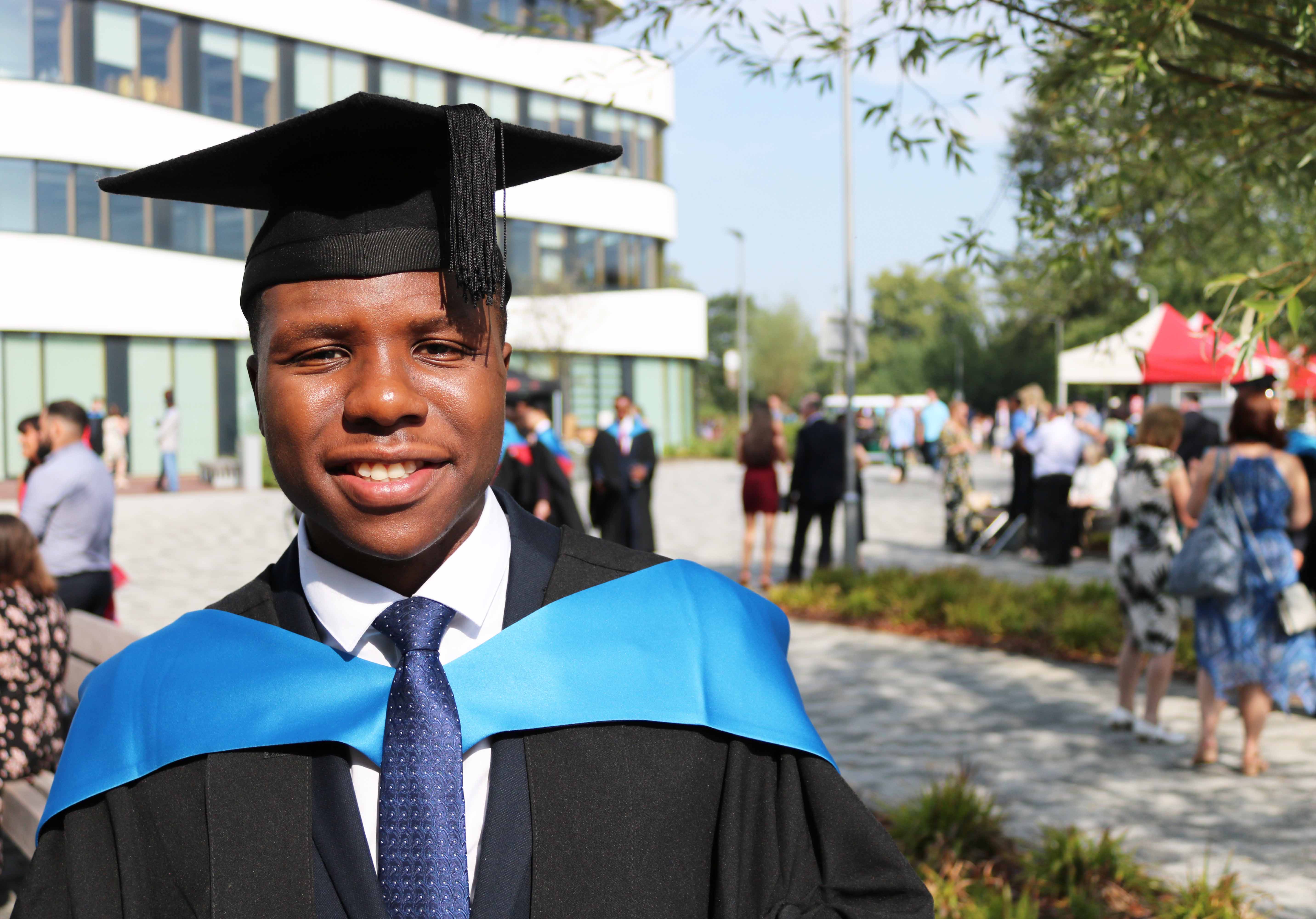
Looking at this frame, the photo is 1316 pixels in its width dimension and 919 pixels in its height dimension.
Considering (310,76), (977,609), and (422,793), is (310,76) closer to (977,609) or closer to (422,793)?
(977,609)

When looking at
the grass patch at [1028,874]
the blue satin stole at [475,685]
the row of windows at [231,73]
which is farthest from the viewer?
the row of windows at [231,73]

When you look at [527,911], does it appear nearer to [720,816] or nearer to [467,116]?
[720,816]

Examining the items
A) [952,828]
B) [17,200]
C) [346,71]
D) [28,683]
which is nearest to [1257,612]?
[952,828]

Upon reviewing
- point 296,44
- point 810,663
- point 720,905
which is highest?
point 296,44

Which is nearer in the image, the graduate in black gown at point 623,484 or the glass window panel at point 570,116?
the graduate in black gown at point 623,484

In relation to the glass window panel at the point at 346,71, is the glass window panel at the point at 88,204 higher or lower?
lower

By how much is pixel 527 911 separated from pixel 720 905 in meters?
0.25

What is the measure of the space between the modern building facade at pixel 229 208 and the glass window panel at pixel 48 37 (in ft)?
0.06

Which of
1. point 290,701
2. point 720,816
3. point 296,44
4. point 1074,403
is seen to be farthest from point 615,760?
point 296,44

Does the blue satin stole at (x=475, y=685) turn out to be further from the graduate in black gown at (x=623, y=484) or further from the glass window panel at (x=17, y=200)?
the graduate in black gown at (x=623, y=484)

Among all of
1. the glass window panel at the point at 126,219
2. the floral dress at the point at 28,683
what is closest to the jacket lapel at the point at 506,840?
the glass window panel at the point at 126,219

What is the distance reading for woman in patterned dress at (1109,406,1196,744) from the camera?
6.44 metres

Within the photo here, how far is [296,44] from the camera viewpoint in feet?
92.9

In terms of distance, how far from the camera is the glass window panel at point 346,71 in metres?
30.5
